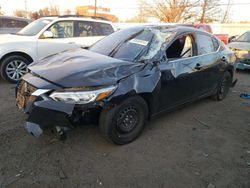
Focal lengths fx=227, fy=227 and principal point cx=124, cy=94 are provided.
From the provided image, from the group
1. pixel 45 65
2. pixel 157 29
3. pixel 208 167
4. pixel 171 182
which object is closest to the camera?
pixel 171 182

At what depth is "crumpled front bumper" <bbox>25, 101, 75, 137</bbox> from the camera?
2.62m

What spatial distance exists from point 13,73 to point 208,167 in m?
5.19

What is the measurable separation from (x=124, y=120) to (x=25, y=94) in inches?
53.2

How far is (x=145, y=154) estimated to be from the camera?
10.1 ft

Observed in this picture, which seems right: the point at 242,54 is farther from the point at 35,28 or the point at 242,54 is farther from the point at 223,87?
the point at 35,28

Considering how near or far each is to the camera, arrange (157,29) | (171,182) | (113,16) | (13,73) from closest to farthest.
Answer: (171,182), (157,29), (13,73), (113,16)

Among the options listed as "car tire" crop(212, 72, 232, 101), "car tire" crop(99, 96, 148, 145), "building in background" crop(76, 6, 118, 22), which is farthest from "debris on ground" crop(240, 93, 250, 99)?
"building in background" crop(76, 6, 118, 22)

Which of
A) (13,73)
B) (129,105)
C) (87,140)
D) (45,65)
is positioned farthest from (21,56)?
(129,105)

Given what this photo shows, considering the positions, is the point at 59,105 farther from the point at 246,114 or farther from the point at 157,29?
the point at 246,114

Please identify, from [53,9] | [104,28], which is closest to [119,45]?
[104,28]

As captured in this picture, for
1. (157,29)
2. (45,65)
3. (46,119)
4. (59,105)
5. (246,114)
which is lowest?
(246,114)

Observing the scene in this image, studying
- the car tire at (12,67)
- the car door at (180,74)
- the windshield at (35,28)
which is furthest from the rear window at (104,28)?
the car door at (180,74)

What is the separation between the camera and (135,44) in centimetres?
370

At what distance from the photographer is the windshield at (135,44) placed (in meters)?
3.50
